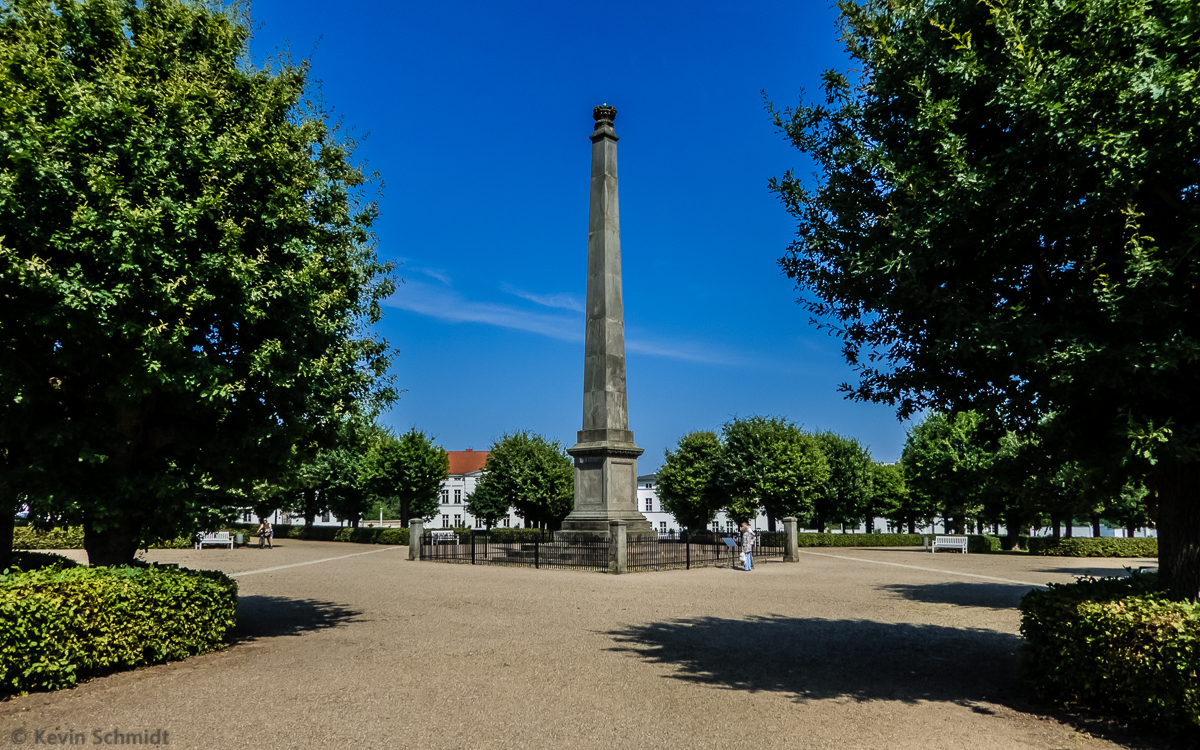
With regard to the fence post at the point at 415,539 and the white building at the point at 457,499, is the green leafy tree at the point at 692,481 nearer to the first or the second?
the fence post at the point at 415,539

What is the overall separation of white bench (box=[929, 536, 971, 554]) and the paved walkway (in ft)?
87.5

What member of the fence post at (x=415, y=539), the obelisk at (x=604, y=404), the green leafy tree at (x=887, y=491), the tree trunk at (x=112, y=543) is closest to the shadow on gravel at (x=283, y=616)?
the tree trunk at (x=112, y=543)

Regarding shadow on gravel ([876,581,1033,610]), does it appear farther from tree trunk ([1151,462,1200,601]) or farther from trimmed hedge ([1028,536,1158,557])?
trimmed hedge ([1028,536,1158,557])

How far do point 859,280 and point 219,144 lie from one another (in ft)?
25.5

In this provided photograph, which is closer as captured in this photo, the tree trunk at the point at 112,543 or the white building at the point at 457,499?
the tree trunk at the point at 112,543

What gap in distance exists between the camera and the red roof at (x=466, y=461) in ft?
350

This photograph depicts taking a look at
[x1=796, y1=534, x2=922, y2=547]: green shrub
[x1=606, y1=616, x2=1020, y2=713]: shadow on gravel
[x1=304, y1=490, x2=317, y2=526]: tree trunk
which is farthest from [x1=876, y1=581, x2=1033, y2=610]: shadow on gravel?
[x1=304, y1=490, x2=317, y2=526]: tree trunk

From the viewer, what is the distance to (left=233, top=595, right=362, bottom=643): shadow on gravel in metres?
11.5

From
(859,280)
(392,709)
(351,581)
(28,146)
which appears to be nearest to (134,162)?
(28,146)

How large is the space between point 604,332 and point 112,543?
687 inches

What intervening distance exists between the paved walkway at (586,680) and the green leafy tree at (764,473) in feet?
101

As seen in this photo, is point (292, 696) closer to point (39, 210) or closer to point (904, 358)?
point (39, 210)

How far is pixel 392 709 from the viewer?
23.3 ft

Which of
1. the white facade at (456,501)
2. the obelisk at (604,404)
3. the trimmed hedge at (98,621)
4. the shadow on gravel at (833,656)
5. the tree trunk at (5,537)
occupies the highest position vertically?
the obelisk at (604,404)
